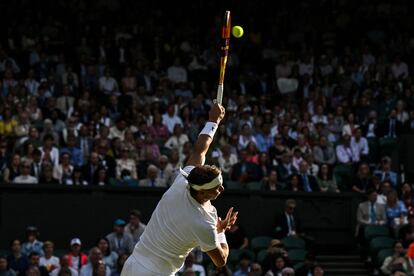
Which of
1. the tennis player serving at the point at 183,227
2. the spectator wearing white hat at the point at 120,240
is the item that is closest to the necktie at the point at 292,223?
the spectator wearing white hat at the point at 120,240

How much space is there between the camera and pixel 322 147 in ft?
67.8

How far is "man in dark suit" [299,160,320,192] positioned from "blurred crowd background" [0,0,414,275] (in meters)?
0.04

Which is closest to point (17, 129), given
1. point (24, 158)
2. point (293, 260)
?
point (24, 158)

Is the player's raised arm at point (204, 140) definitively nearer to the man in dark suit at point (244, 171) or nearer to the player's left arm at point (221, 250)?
the player's left arm at point (221, 250)

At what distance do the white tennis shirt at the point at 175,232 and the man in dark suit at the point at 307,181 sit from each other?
1142 cm

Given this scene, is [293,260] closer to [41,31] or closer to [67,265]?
[67,265]

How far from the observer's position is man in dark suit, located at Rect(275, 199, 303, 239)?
61.9ft

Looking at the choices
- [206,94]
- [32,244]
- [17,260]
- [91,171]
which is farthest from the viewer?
[206,94]

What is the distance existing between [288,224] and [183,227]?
10.9 m

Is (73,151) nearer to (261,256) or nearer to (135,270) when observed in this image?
(261,256)

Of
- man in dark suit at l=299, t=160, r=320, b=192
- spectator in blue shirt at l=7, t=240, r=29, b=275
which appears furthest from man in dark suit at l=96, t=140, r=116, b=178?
man in dark suit at l=299, t=160, r=320, b=192

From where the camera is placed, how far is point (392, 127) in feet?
71.8

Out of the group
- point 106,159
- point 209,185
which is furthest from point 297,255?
point 209,185

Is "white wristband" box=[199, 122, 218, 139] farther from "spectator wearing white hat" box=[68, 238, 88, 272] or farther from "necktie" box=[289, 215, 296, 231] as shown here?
"necktie" box=[289, 215, 296, 231]
